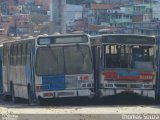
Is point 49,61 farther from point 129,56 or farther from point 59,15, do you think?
point 59,15

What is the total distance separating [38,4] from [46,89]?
384 feet

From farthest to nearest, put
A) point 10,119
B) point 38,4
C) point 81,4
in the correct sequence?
point 38,4
point 81,4
point 10,119

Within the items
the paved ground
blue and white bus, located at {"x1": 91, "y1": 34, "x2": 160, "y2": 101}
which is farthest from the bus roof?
the paved ground

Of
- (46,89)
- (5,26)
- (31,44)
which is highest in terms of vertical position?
(31,44)

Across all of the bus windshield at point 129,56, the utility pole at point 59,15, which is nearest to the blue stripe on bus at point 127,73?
the bus windshield at point 129,56

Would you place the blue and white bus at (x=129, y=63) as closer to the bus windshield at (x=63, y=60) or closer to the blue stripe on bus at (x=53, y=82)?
the bus windshield at (x=63, y=60)

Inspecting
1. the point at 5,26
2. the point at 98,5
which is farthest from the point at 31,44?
the point at 5,26

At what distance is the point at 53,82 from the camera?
25.7 metres

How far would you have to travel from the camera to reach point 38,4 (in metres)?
142

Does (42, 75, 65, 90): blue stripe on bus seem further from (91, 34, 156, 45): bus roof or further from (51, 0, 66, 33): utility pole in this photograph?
(51, 0, 66, 33): utility pole

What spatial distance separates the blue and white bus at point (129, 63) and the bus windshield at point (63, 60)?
567 mm

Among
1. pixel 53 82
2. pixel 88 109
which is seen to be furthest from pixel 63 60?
pixel 88 109

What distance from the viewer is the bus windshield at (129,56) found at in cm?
2542

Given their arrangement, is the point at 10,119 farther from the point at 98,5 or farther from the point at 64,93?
the point at 98,5
